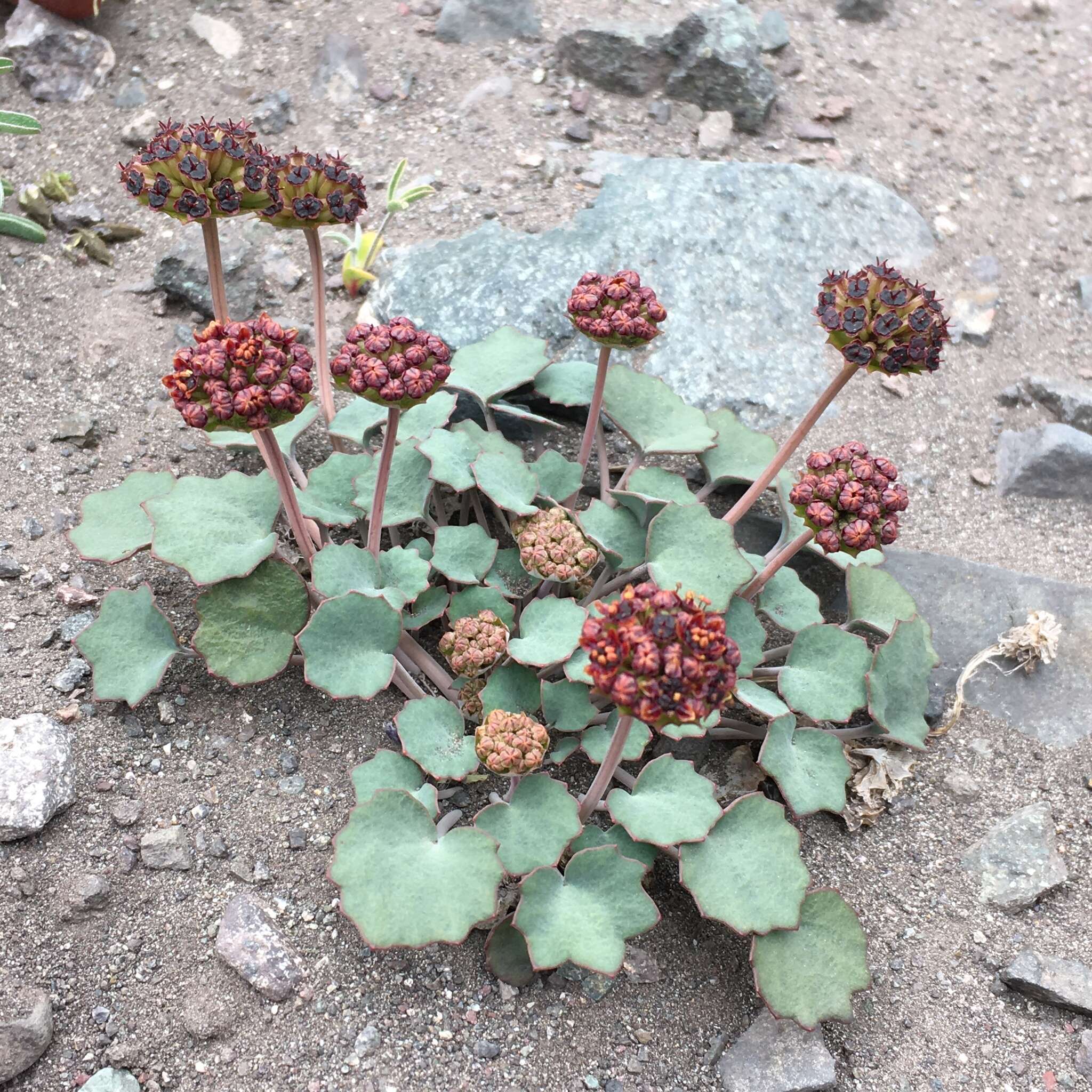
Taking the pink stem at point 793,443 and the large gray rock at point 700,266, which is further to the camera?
the large gray rock at point 700,266

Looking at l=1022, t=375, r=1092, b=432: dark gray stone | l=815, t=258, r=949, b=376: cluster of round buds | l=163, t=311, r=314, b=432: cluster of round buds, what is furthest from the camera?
l=1022, t=375, r=1092, b=432: dark gray stone

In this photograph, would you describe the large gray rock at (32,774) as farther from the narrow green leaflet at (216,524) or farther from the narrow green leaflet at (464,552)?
the narrow green leaflet at (464,552)

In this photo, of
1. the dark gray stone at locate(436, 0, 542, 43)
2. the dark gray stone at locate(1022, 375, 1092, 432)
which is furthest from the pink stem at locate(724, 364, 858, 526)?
the dark gray stone at locate(436, 0, 542, 43)

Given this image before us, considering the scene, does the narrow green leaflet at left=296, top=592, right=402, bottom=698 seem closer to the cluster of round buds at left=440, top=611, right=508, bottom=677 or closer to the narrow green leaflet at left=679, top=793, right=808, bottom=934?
the cluster of round buds at left=440, top=611, right=508, bottom=677

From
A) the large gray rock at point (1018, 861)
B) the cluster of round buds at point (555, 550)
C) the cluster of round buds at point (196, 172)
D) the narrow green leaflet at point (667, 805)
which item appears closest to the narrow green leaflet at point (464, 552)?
the cluster of round buds at point (555, 550)

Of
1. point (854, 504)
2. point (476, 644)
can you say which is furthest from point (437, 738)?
point (854, 504)
